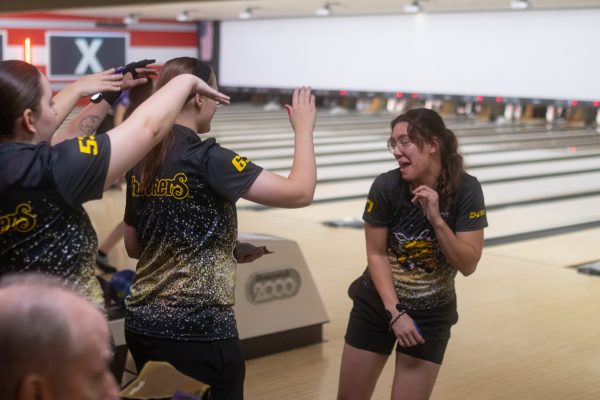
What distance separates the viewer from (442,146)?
8.86ft

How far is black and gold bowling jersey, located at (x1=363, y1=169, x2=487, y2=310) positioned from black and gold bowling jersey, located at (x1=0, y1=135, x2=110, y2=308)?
1066mm

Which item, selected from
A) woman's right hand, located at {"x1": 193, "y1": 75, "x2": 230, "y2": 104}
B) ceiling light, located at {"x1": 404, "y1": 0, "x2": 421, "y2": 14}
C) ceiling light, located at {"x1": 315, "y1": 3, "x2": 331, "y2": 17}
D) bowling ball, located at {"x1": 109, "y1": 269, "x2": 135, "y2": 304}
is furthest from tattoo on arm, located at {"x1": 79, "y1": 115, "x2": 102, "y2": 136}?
ceiling light, located at {"x1": 315, "y1": 3, "x2": 331, "y2": 17}

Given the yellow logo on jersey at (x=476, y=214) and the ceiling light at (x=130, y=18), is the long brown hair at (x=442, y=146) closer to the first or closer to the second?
the yellow logo on jersey at (x=476, y=214)

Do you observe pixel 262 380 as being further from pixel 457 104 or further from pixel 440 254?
pixel 457 104

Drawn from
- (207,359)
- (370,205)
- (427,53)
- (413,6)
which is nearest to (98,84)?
(207,359)

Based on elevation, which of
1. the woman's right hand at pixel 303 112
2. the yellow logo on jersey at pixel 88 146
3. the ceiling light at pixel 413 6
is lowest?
the yellow logo on jersey at pixel 88 146

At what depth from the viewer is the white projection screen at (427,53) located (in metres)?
13.6

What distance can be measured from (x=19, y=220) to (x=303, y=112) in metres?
0.72

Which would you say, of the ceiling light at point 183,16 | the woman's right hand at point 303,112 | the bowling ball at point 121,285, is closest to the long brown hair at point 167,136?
the woman's right hand at point 303,112

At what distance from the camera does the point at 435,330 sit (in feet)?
8.68

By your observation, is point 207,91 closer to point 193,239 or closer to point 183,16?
point 193,239

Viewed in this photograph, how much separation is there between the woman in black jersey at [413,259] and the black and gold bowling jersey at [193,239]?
620mm

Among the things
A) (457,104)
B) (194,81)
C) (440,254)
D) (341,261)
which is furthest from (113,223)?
(457,104)

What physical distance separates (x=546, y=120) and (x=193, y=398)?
46.5ft
